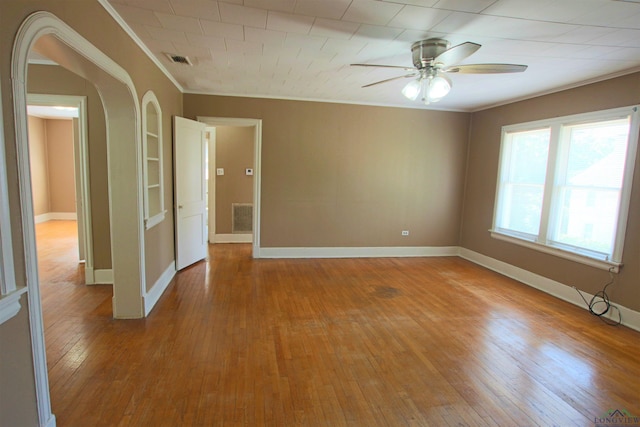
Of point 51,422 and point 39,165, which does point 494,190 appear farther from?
point 39,165

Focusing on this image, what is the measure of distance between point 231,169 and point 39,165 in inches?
201

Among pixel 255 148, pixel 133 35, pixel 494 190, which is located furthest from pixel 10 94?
pixel 494 190

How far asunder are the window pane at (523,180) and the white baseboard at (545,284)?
0.57 m

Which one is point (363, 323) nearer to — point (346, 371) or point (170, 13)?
point (346, 371)

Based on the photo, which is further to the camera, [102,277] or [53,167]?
[53,167]

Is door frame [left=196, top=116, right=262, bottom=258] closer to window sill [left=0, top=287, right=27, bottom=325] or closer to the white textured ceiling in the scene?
→ the white textured ceiling

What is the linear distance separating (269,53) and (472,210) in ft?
14.1

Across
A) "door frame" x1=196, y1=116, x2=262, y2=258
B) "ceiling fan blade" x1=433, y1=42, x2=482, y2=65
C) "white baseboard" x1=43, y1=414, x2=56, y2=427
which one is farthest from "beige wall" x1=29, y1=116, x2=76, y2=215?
"ceiling fan blade" x1=433, y1=42, x2=482, y2=65

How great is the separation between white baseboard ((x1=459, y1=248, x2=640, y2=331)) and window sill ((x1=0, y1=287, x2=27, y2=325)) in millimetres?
4872

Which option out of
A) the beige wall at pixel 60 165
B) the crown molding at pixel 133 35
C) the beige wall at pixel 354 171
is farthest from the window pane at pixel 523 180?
the beige wall at pixel 60 165

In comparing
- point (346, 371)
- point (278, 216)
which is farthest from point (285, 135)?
point (346, 371)

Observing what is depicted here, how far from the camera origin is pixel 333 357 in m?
2.70

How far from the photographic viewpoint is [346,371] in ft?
8.25

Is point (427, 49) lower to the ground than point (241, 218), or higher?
higher
